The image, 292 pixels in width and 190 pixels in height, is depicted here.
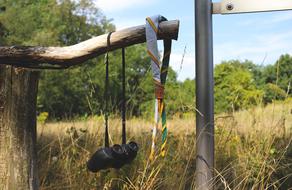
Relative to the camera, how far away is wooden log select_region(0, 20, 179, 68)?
184cm

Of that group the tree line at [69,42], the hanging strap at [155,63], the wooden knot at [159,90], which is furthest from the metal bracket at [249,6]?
the tree line at [69,42]

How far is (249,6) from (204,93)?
51cm

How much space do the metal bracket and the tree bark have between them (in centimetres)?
105

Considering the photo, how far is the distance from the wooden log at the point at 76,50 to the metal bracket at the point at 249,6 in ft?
1.64

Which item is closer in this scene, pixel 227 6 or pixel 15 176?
pixel 15 176

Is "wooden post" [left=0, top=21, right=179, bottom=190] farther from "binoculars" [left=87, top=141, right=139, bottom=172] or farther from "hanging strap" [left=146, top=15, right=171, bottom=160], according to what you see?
"binoculars" [left=87, top=141, right=139, bottom=172]

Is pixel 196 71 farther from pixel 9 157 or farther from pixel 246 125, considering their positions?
pixel 246 125

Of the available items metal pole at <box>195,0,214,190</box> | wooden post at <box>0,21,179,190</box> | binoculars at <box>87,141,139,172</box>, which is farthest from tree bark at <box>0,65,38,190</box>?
metal pole at <box>195,0,214,190</box>

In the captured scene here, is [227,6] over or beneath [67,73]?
beneath

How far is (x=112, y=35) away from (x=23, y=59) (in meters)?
0.41

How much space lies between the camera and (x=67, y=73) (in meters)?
21.1

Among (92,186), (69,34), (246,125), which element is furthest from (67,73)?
(92,186)

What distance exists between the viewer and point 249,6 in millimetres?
2182

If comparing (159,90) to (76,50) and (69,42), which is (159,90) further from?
(69,42)
